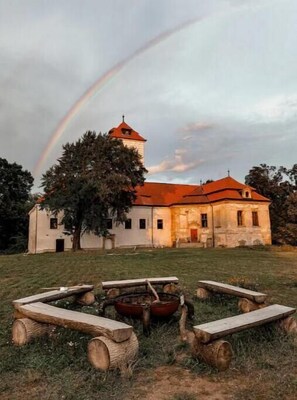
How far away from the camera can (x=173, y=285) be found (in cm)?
764

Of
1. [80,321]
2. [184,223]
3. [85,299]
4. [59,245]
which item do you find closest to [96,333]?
[80,321]

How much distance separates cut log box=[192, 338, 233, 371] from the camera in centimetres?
370

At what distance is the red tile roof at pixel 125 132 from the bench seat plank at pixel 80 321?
42358mm

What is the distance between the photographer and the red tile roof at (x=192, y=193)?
3656 cm

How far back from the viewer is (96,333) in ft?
12.9

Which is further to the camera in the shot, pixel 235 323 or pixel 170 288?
pixel 170 288

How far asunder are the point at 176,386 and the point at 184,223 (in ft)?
114

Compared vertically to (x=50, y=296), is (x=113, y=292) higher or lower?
lower

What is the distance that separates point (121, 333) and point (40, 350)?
4.67ft

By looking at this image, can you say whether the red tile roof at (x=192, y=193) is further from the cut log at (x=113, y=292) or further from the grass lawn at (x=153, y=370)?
the grass lawn at (x=153, y=370)

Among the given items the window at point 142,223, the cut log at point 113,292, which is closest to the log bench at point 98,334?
the cut log at point 113,292

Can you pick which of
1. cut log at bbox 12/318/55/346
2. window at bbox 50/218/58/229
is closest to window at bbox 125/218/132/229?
window at bbox 50/218/58/229

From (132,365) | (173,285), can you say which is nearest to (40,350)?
(132,365)

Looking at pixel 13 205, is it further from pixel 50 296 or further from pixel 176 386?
pixel 176 386
